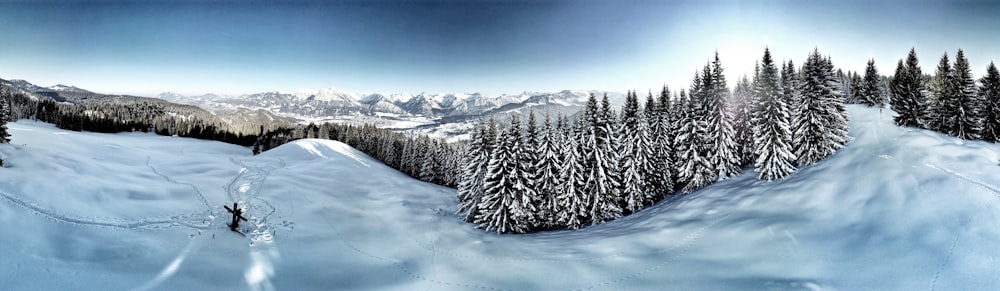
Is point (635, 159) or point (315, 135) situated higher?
point (315, 135)

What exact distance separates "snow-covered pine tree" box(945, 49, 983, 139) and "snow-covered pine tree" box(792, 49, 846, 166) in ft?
30.3

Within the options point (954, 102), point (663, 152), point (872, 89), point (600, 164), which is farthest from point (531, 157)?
point (872, 89)

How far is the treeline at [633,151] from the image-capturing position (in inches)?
1265

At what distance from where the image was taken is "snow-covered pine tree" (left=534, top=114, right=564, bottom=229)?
33.5 meters

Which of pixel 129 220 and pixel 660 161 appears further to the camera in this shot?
pixel 660 161

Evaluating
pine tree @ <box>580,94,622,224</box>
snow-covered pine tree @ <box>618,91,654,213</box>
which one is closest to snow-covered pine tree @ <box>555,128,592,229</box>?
pine tree @ <box>580,94,622,224</box>

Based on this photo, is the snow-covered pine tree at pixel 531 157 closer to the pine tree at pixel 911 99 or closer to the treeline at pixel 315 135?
the treeline at pixel 315 135

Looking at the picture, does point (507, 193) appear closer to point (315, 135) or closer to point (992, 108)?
point (992, 108)

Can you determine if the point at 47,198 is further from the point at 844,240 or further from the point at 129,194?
the point at 844,240

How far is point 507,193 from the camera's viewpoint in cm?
3150

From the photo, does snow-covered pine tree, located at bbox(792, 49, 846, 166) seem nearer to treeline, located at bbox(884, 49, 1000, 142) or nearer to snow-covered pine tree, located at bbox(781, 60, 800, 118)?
snow-covered pine tree, located at bbox(781, 60, 800, 118)

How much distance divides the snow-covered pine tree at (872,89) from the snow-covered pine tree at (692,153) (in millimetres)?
39026

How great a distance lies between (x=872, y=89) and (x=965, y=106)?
85.6 ft

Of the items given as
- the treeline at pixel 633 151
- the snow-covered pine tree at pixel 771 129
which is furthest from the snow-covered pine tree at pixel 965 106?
the snow-covered pine tree at pixel 771 129
